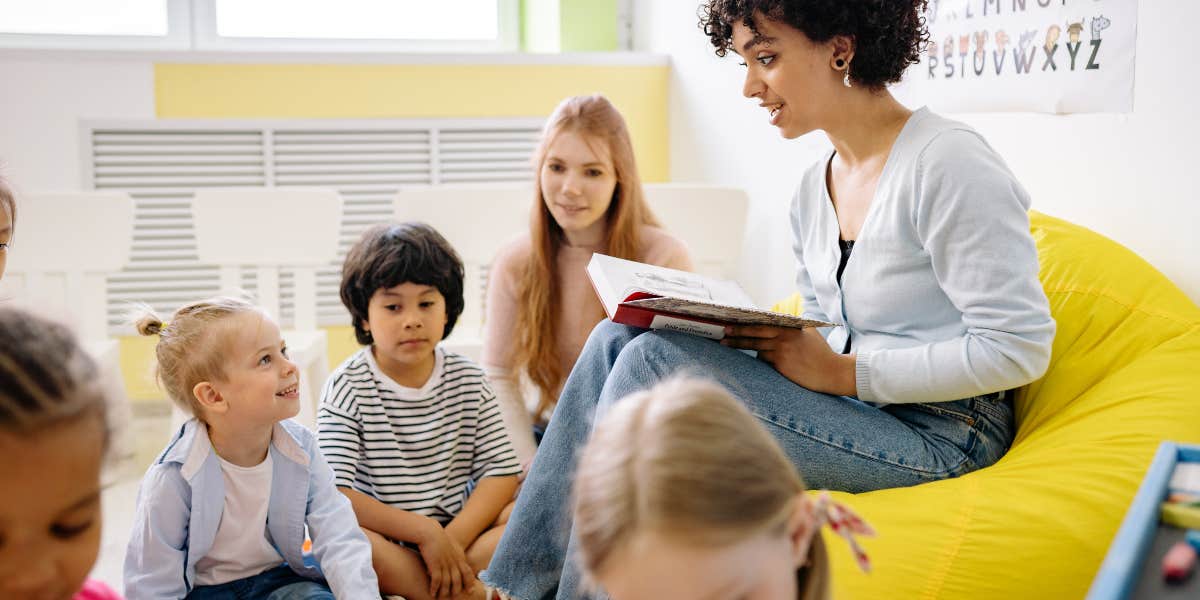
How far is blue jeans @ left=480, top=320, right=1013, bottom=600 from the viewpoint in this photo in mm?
1296

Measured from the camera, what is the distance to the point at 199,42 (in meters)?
3.55

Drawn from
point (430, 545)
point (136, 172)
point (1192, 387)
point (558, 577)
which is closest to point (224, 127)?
point (136, 172)

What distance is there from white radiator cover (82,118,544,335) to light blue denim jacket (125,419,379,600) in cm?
196

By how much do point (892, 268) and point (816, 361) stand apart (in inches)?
6.4

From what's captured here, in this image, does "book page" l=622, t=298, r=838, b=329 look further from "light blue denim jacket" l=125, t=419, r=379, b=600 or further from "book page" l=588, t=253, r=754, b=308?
"light blue denim jacket" l=125, t=419, r=379, b=600

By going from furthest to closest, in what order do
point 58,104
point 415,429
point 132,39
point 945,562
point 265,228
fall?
point 132,39 → point 58,104 → point 265,228 → point 415,429 → point 945,562

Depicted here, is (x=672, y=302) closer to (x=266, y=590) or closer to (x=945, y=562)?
(x=945, y=562)

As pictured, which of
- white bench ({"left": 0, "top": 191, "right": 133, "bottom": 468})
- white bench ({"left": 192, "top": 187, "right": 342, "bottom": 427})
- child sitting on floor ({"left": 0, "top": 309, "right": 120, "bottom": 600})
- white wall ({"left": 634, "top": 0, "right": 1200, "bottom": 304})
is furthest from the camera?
white bench ({"left": 192, "top": 187, "right": 342, "bottom": 427})

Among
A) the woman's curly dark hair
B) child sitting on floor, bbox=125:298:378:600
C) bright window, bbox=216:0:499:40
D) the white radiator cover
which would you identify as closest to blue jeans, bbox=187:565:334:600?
child sitting on floor, bbox=125:298:378:600

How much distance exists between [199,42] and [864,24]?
108 inches

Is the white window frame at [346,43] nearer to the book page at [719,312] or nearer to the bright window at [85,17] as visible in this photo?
the bright window at [85,17]

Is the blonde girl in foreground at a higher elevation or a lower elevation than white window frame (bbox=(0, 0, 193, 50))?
lower

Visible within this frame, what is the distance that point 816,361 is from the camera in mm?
1375

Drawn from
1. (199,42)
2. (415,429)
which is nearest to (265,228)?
(199,42)
